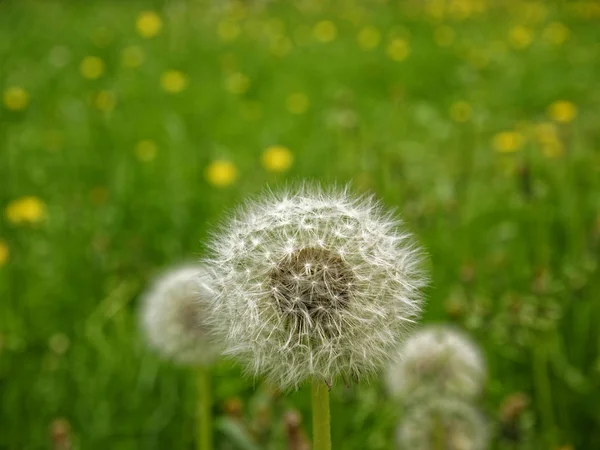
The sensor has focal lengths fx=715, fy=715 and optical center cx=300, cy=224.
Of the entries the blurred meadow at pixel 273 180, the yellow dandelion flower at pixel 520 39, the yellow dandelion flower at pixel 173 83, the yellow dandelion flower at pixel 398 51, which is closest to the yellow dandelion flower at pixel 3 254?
the blurred meadow at pixel 273 180

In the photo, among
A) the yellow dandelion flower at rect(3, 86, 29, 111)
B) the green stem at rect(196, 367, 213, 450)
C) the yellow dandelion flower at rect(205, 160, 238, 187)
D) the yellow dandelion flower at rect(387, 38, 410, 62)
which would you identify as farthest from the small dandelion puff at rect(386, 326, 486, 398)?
the yellow dandelion flower at rect(387, 38, 410, 62)

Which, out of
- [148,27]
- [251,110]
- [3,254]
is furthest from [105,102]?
[148,27]

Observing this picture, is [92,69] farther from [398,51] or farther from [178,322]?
[178,322]

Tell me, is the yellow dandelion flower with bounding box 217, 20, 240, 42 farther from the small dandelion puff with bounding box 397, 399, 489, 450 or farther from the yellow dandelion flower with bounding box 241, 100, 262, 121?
the small dandelion puff with bounding box 397, 399, 489, 450

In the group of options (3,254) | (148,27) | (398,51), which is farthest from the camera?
(148,27)

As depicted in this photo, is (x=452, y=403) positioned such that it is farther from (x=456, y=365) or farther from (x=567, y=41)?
(x=567, y=41)

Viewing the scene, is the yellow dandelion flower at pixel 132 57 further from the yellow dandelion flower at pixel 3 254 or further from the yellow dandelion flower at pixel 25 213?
the yellow dandelion flower at pixel 3 254
